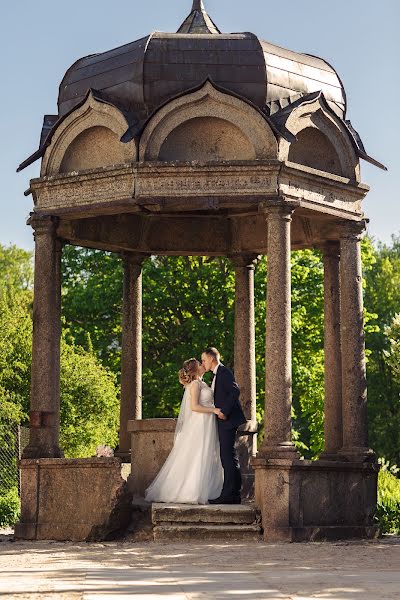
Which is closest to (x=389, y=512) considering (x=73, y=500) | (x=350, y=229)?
(x=350, y=229)

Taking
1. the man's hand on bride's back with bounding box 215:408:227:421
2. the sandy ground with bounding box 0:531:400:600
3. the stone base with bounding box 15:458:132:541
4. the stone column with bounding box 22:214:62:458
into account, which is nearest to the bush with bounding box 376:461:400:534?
the man's hand on bride's back with bounding box 215:408:227:421

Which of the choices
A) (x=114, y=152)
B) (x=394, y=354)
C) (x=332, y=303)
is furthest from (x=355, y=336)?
(x=394, y=354)

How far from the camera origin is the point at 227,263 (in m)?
36.7

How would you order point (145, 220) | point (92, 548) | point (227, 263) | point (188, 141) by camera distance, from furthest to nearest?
point (227, 263) → point (145, 220) → point (188, 141) → point (92, 548)

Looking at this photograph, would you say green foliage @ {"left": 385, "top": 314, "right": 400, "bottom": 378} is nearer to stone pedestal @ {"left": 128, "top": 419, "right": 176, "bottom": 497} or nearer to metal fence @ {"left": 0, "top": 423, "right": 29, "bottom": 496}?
stone pedestal @ {"left": 128, "top": 419, "right": 176, "bottom": 497}

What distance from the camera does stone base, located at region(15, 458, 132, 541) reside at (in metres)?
14.7

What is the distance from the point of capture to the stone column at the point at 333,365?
58.1 ft

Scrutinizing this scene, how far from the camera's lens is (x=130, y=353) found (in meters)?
19.2

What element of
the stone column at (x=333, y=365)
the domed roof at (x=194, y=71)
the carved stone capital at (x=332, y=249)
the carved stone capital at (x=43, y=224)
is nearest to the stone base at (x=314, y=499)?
the stone column at (x=333, y=365)

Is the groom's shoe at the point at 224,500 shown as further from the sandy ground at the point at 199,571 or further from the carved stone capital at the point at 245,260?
the carved stone capital at the point at 245,260

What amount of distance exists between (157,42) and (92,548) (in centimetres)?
699

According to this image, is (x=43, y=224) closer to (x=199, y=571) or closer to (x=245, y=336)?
(x=245, y=336)

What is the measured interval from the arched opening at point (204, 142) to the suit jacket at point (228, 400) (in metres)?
3.00

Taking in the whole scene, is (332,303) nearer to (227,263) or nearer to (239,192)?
(239,192)
